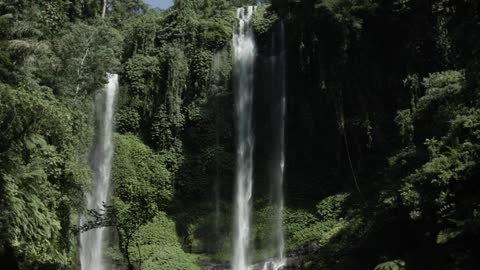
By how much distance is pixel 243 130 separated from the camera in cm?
2559

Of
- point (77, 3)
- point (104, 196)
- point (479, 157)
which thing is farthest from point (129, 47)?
point (479, 157)

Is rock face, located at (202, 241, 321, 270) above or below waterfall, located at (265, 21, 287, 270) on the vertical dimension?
below

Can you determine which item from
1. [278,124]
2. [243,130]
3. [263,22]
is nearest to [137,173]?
[243,130]

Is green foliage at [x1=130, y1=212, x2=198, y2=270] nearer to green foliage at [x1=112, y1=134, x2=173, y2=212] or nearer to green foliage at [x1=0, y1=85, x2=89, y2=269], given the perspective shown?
green foliage at [x1=112, y1=134, x2=173, y2=212]

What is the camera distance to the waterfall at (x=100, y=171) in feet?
72.2

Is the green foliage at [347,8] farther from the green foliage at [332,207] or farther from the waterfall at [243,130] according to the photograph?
the green foliage at [332,207]

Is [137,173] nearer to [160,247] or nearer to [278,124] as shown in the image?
[160,247]

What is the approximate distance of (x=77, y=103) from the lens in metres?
18.0

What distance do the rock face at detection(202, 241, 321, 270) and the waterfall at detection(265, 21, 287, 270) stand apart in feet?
4.12

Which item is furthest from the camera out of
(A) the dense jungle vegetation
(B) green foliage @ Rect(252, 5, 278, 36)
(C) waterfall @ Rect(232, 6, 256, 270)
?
(B) green foliage @ Rect(252, 5, 278, 36)

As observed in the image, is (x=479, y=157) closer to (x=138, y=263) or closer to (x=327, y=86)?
(x=327, y=86)

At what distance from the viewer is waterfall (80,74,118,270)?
72.2 feet

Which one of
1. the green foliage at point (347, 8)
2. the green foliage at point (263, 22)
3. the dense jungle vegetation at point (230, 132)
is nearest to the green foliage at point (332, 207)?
the dense jungle vegetation at point (230, 132)

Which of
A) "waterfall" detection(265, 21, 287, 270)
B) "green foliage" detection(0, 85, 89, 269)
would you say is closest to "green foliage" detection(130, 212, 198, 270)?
"waterfall" detection(265, 21, 287, 270)
